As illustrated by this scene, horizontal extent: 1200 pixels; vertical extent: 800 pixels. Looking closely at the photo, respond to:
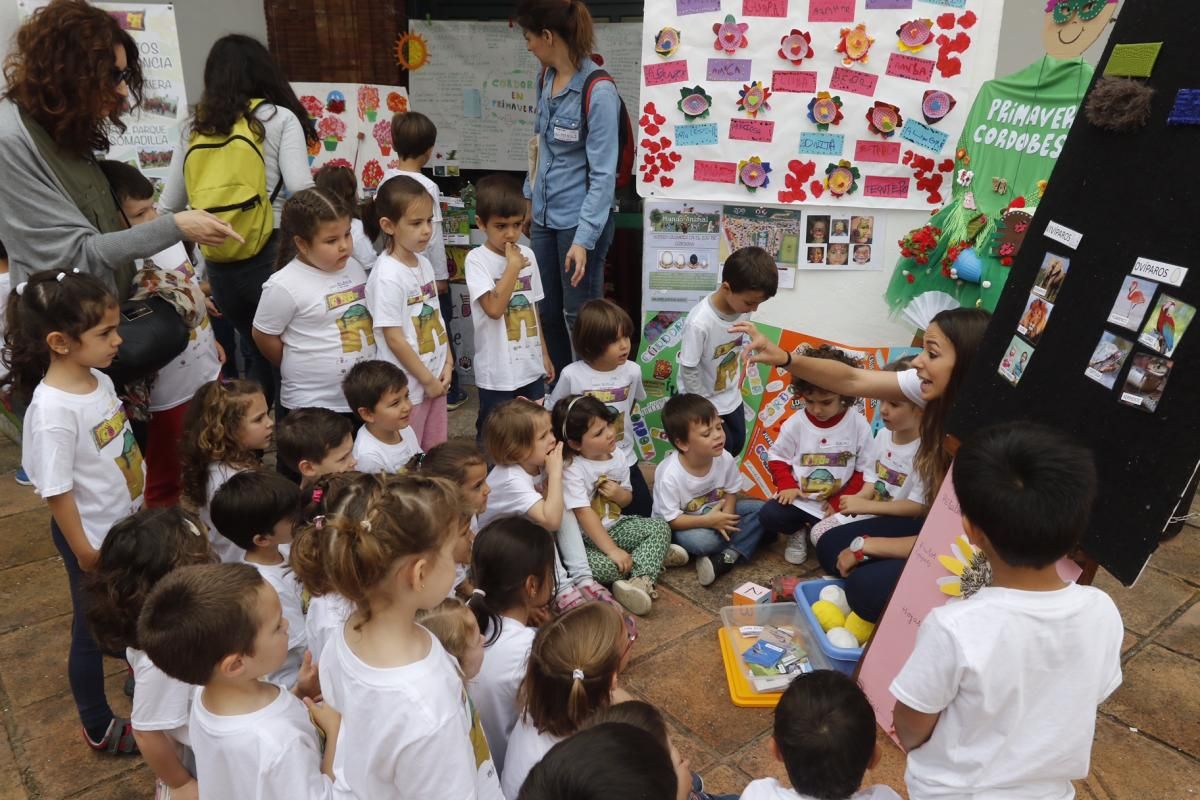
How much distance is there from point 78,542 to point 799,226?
3485 mm

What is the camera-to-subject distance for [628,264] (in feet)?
19.7

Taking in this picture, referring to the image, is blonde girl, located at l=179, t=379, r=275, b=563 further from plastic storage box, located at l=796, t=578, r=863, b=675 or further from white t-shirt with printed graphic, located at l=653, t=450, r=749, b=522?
plastic storage box, located at l=796, t=578, r=863, b=675

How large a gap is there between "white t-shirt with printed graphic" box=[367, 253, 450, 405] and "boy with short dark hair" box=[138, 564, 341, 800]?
69.4 inches

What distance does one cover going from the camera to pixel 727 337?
3.97m

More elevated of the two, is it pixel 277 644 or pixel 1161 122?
pixel 1161 122

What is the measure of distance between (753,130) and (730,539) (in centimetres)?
209

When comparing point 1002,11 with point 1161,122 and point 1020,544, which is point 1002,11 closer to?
point 1161,122

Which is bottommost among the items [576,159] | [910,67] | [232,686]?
[232,686]

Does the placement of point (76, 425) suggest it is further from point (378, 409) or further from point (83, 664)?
point (378, 409)

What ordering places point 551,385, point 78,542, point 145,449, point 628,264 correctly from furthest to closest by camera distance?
point 628,264, point 551,385, point 145,449, point 78,542

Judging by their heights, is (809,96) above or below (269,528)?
above

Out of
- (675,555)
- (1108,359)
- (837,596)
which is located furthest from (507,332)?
(1108,359)

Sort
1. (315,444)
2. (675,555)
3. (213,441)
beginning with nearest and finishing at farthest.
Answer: (213,441)
(315,444)
(675,555)

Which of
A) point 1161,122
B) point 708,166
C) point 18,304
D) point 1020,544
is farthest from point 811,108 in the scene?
point 18,304
